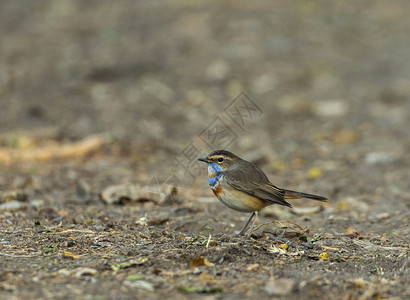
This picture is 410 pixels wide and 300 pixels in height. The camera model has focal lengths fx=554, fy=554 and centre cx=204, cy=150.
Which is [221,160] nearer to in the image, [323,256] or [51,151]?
[323,256]

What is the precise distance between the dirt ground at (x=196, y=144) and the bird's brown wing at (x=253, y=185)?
1.10 ft

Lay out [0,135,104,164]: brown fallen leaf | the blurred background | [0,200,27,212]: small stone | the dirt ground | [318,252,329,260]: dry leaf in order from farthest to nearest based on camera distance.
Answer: the blurred background, [0,135,104,164]: brown fallen leaf, [0,200,27,212]: small stone, [318,252,329,260]: dry leaf, the dirt ground

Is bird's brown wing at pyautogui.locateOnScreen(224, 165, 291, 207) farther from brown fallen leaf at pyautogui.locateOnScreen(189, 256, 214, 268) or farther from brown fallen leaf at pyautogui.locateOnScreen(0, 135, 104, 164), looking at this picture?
brown fallen leaf at pyautogui.locateOnScreen(0, 135, 104, 164)

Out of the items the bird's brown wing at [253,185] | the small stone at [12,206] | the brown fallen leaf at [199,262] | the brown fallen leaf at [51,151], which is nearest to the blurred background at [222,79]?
the brown fallen leaf at [51,151]

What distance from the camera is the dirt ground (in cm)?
440

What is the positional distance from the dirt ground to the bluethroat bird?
12.3 inches

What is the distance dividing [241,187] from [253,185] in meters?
0.15

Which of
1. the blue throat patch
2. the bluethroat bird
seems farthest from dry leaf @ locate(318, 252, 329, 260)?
the blue throat patch

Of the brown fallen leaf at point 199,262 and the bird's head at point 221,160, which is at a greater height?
the bird's head at point 221,160

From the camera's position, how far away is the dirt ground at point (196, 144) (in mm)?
4402

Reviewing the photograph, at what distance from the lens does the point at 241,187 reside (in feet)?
19.1

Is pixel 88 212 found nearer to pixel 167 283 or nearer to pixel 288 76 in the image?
pixel 167 283

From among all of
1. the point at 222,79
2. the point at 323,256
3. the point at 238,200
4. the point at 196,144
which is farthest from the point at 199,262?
the point at 222,79

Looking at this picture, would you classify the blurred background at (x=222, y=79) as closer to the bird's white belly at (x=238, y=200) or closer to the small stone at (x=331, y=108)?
the small stone at (x=331, y=108)
